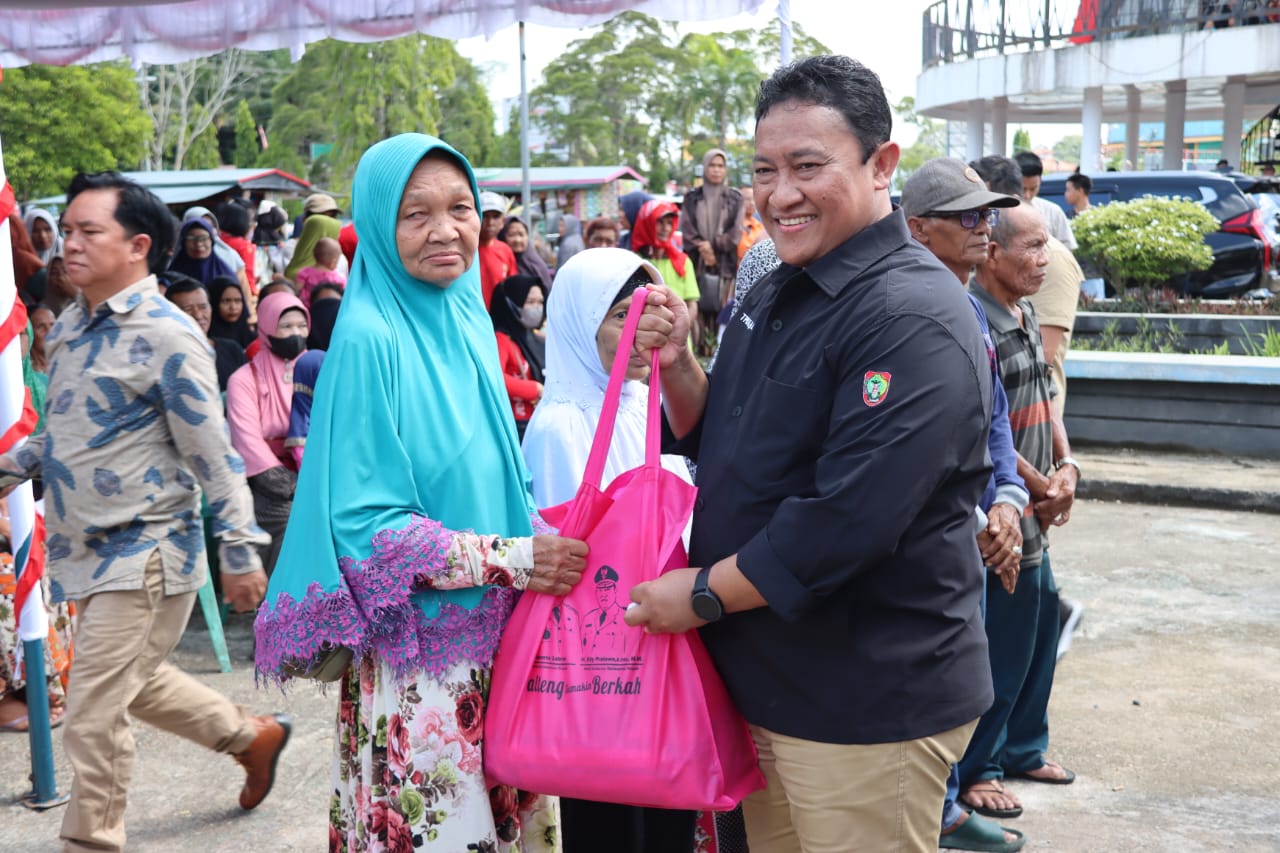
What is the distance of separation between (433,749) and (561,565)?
461 millimetres

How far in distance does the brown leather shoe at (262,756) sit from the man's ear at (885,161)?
2546 millimetres

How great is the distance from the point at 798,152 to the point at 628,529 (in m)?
0.72

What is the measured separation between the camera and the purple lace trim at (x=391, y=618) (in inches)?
89.0

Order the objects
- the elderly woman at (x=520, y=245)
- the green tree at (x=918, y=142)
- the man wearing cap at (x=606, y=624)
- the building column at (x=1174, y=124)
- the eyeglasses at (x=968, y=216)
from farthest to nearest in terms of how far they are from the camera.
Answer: the green tree at (x=918, y=142)
the building column at (x=1174, y=124)
the elderly woman at (x=520, y=245)
the eyeglasses at (x=968, y=216)
the man wearing cap at (x=606, y=624)

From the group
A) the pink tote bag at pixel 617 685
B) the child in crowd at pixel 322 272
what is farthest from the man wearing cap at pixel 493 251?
the pink tote bag at pixel 617 685

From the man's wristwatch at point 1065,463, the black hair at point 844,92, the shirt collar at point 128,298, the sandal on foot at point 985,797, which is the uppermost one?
the black hair at point 844,92

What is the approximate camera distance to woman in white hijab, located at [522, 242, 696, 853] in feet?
9.20

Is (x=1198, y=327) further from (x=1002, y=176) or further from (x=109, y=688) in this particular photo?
(x=109, y=688)

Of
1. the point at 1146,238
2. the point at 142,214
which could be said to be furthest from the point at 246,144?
the point at 142,214

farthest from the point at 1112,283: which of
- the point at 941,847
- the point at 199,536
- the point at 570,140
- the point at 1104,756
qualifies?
the point at 570,140

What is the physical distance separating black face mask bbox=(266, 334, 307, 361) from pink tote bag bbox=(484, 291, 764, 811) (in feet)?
11.6

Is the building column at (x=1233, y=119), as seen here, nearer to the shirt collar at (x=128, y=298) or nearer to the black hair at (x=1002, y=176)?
the black hair at (x=1002, y=176)

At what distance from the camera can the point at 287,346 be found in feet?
18.1

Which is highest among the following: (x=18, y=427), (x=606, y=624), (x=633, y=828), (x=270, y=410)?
(x=18, y=427)
